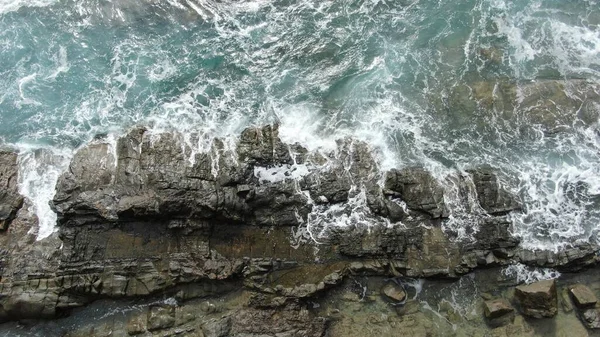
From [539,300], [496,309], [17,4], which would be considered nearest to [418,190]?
[496,309]

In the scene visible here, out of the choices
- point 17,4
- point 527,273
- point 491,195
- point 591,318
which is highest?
point 17,4

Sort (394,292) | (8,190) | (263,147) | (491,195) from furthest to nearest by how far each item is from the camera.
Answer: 1. (263,147)
2. (491,195)
3. (8,190)
4. (394,292)

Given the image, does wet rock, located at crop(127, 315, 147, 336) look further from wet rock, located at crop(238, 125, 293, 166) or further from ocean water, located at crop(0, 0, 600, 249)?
wet rock, located at crop(238, 125, 293, 166)

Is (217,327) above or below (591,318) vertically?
below

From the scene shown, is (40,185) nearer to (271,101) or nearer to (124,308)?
(124,308)

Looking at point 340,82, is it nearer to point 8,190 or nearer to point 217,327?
point 217,327

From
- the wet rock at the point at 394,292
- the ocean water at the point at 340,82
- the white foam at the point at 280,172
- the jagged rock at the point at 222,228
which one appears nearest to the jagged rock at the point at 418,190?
the jagged rock at the point at 222,228

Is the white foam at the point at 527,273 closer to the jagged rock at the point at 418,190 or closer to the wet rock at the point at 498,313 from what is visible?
the wet rock at the point at 498,313

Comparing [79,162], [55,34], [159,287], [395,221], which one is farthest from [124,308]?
Result: [55,34]
